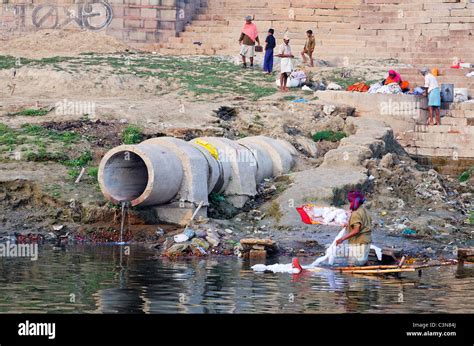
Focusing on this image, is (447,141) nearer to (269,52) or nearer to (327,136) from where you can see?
(327,136)

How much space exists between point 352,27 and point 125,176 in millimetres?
15761

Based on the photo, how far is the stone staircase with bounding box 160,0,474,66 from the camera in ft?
109

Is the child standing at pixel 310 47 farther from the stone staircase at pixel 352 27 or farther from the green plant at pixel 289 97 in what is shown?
the green plant at pixel 289 97

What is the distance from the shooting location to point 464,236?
854 inches

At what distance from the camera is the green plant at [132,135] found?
23891mm

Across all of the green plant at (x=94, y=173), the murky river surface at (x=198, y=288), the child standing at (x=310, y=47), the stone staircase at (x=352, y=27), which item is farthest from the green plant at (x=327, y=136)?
the murky river surface at (x=198, y=288)

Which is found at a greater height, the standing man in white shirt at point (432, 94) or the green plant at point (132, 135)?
the standing man in white shirt at point (432, 94)

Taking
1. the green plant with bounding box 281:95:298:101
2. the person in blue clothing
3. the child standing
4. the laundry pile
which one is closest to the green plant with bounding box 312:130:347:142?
the green plant with bounding box 281:95:298:101

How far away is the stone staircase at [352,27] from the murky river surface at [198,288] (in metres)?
14.7

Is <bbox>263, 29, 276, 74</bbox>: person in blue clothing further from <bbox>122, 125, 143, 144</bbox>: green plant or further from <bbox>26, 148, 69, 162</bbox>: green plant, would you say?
<bbox>26, 148, 69, 162</bbox>: green plant

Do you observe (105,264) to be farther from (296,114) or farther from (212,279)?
(296,114)

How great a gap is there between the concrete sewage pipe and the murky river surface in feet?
4.76

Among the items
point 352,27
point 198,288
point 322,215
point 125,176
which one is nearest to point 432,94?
point 322,215

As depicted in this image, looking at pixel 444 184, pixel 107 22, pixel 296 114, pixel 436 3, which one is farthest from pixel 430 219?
pixel 107 22
